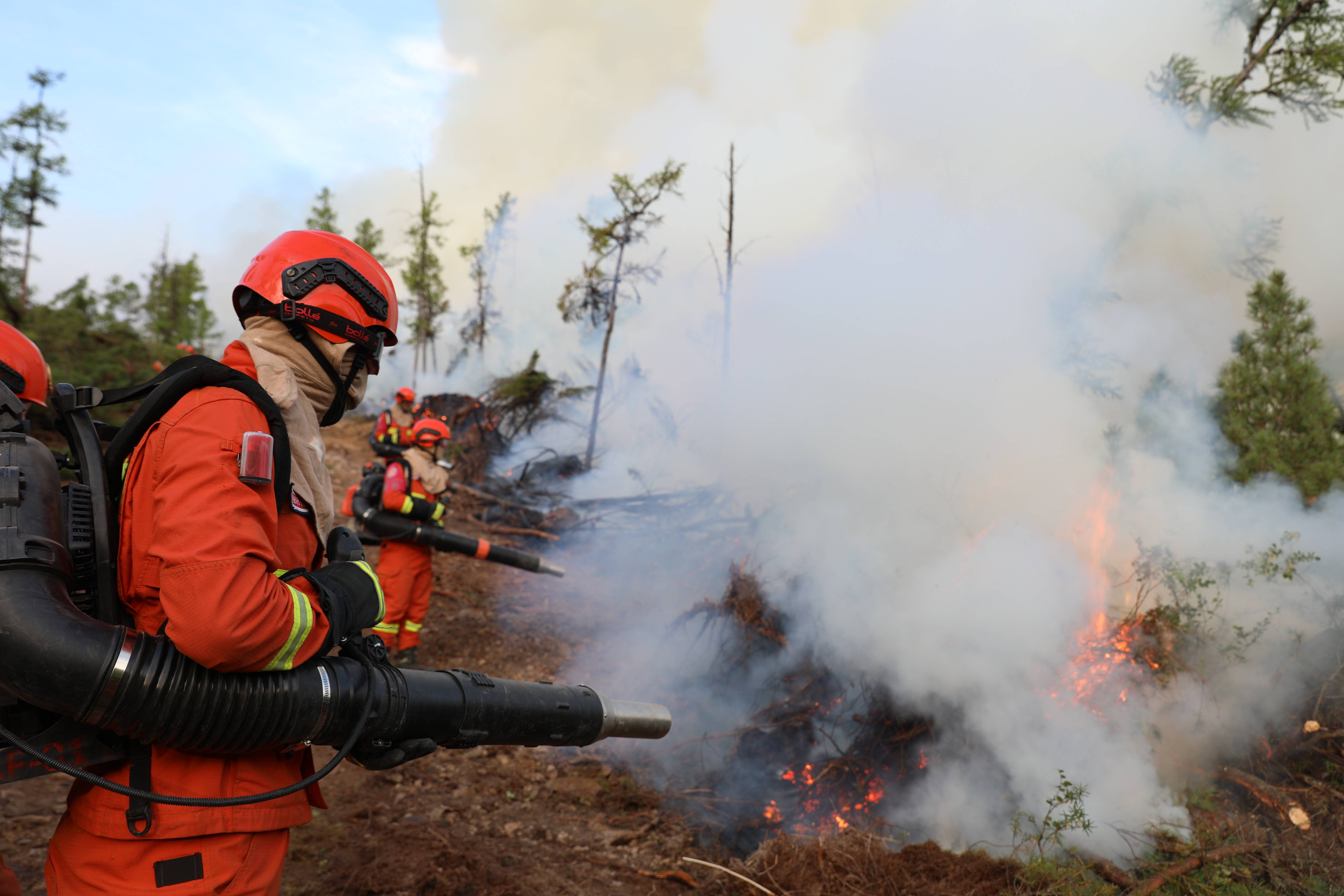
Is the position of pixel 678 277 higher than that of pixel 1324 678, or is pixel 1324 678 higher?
pixel 678 277

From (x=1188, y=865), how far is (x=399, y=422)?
904cm

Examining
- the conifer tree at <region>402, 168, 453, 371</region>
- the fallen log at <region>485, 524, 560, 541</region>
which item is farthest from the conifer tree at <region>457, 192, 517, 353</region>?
the fallen log at <region>485, 524, 560, 541</region>

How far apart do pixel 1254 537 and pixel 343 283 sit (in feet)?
21.1

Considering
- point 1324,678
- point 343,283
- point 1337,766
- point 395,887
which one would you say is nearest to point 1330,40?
point 1324,678

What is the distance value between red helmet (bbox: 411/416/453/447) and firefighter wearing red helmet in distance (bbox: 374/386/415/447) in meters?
0.64

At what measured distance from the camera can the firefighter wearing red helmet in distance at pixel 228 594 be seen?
4.91 ft

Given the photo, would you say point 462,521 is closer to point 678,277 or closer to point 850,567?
point 850,567

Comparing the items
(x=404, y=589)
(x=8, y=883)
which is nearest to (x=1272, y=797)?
(x=8, y=883)

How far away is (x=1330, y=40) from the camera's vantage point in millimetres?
9430

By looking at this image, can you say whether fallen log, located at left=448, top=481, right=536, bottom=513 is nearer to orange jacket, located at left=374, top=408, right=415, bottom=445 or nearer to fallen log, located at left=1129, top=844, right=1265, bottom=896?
orange jacket, located at left=374, top=408, right=415, bottom=445

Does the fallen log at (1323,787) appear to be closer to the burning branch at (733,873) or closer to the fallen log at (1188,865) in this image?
the fallen log at (1188,865)

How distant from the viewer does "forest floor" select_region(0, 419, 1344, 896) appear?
10.6 feet

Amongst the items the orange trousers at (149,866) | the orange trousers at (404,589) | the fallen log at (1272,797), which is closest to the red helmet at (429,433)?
the orange trousers at (404,589)

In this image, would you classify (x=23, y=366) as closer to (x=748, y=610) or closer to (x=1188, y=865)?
(x=748, y=610)
